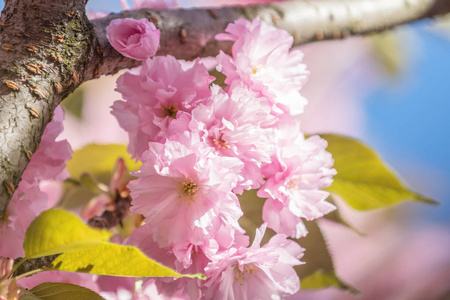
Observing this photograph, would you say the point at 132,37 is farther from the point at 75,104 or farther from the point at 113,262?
the point at 75,104

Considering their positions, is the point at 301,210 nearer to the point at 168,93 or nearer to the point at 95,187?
the point at 168,93

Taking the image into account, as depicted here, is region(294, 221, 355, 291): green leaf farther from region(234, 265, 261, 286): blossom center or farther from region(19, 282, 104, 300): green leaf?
region(19, 282, 104, 300): green leaf

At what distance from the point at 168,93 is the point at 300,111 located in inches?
4.1

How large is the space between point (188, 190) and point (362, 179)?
0.22 meters

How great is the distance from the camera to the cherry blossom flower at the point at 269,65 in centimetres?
36

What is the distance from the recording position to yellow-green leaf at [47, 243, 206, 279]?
0.89ft

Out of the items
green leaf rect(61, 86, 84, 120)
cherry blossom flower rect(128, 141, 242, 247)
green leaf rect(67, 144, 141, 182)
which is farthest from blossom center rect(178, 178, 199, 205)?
green leaf rect(61, 86, 84, 120)

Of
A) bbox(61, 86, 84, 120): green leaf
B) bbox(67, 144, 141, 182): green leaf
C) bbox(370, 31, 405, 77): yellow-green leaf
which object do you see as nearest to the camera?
bbox(67, 144, 141, 182): green leaf

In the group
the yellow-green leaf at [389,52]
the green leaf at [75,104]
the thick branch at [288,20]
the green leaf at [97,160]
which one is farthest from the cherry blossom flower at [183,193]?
the yellow-green leaf at [389,52]

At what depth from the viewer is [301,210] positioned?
0.36 metres

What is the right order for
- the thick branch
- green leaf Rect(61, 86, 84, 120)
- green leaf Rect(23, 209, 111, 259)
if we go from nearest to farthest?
green leaf Rect(23, 209, 111, 259), the thick branch, green leaf Rect(61, 86, 84, 120)

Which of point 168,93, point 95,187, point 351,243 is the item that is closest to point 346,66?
point 351,243

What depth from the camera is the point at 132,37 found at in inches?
13.1

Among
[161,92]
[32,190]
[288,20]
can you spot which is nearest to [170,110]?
[161,92]
